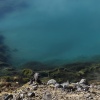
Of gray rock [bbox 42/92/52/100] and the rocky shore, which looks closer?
gray rock [bbox 42/92/52/100]

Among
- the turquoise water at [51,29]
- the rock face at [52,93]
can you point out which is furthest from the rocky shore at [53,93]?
the turquoise water at [51,29]

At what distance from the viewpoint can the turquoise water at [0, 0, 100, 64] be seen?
120688 millimetres

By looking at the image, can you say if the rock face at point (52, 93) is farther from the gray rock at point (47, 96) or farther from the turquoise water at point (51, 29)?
the turquoise water at point (51, 29)

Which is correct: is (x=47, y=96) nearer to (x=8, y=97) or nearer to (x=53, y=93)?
(x=53, y=93)

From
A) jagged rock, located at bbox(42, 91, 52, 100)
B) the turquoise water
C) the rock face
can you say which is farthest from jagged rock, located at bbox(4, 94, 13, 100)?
the turquoise water

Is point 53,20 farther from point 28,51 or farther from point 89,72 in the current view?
point 89,72

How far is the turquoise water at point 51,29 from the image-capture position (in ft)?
396

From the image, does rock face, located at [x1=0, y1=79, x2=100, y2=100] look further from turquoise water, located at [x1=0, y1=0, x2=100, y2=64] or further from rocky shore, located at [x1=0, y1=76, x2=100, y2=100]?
turquoise water, located at [x1=0, y1=0, x2=100, y2=64]

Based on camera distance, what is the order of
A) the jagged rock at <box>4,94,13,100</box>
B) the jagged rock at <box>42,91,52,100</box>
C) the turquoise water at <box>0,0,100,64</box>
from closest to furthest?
1. the jagged rock at <box>42,91,52,100</box>
2. the jagged rock at <box>4,94,13,100</box>
3. the turquoise water at <box>0,0,100,64</box>

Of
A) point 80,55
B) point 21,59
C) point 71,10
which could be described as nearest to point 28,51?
point 21,59

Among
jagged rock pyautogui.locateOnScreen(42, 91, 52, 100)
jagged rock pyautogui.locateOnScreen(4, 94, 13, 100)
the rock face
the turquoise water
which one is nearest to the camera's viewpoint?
jagged rock pyautogui.locateOnScreen(42, 91, 52, 100)

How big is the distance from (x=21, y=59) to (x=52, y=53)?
14.4 m

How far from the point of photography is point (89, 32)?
132500 mm

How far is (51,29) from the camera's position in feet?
459
